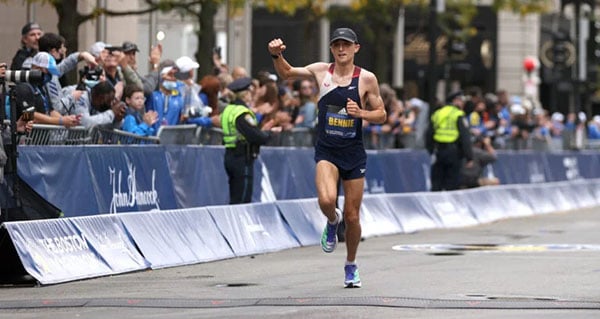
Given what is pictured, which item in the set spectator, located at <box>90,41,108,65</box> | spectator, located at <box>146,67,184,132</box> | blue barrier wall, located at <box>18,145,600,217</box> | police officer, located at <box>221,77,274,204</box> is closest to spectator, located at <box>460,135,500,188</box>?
blue barrier wall, located at <box>18,145,600,217</box>

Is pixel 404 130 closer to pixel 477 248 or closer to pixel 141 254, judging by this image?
pixel 477 248

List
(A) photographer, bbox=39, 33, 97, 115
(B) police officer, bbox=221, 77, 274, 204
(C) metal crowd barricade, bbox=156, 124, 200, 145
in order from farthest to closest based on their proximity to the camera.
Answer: (C) metal crowd barricade, bbox=156, 124, 200, 145, (B) police officer, bbox=221, 77, 274, 204, (A) photographer, bbox=39, 33, 97, 115

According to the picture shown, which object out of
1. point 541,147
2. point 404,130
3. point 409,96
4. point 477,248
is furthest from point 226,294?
point 409,96

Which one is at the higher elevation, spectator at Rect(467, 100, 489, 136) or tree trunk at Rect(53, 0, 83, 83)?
tree trunk at Rect(53, 0, 83, 83)

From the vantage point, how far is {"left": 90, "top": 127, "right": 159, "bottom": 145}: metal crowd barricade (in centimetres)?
1686

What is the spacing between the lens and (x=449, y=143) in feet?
82.8

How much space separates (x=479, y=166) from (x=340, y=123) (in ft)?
47.8

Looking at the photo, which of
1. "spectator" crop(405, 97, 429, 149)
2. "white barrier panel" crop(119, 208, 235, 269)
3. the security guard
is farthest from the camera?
"spectator" crop(405, 97, 429, 149)

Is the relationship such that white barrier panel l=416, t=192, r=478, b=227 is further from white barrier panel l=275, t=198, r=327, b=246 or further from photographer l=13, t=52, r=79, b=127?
photographer l=13, t=52, r=79, b=127

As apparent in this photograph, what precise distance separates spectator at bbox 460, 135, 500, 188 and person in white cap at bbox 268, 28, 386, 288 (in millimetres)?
13533

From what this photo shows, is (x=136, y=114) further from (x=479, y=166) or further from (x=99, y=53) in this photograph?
(x=479, y=166)

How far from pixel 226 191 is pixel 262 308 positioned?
847 cm

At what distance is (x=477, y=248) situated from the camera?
59.2ft

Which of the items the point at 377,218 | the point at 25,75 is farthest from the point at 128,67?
the point at 25,75
